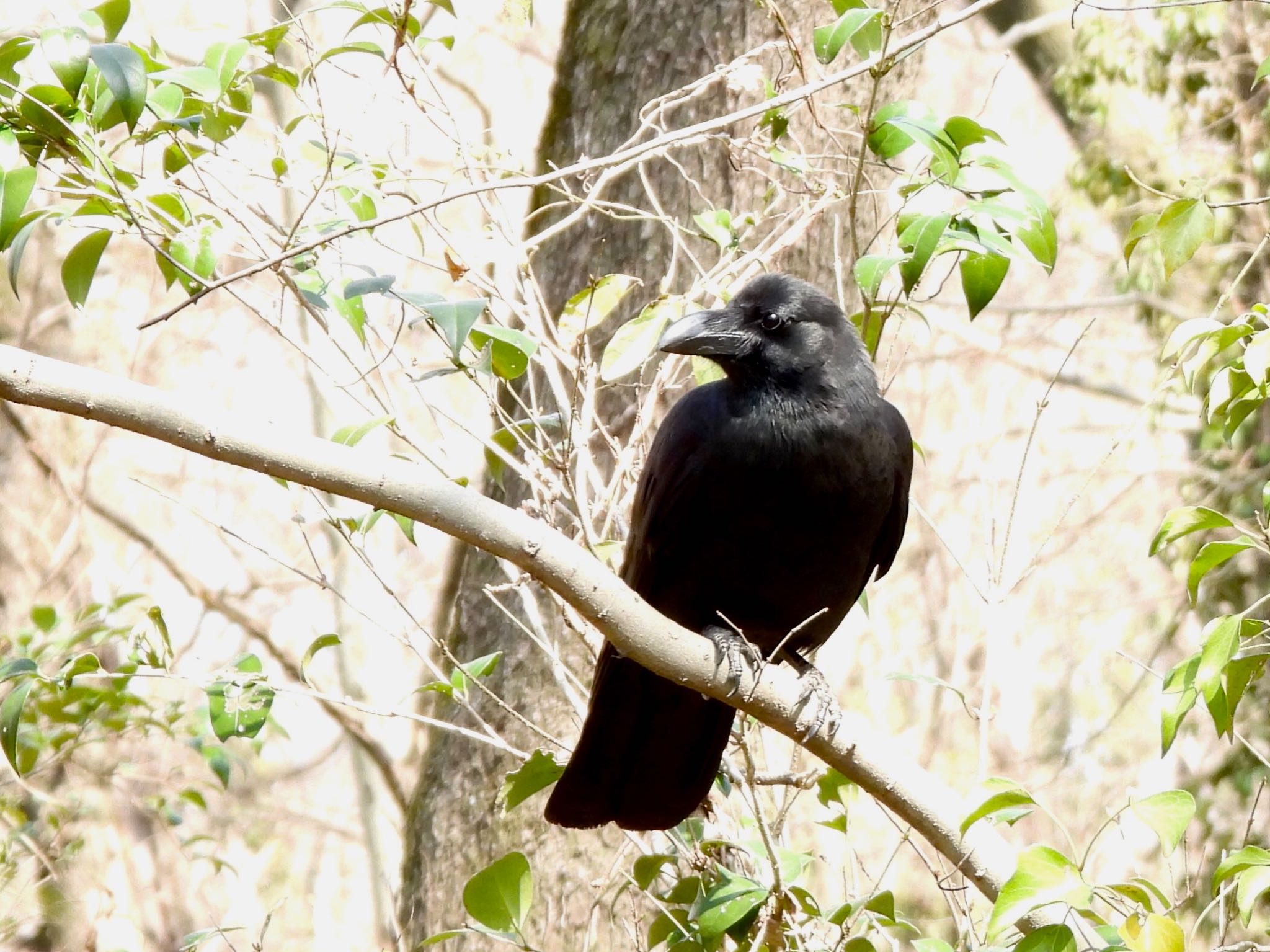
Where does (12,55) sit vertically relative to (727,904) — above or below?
above

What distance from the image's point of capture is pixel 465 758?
464cm

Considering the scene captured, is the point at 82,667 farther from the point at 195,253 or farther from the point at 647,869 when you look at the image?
the point at 647,869

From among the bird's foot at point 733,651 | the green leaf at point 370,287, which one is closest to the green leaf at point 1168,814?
the bird's foot at point 733,651

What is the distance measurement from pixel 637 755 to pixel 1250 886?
5.72 feet

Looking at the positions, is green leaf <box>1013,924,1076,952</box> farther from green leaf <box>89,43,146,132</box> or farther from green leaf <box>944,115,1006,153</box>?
green leaf <box>89,43,146,132</box>

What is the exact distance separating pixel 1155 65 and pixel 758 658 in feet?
18.1

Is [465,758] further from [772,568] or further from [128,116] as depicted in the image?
[128,116]

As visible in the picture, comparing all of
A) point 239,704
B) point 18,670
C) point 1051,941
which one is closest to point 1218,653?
point 1051,941

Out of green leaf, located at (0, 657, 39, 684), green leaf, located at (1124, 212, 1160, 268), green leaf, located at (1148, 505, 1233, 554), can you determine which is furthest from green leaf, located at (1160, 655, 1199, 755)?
green leaf, located at (0, 657, 39, 684)

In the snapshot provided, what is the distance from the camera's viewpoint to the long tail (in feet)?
11.4

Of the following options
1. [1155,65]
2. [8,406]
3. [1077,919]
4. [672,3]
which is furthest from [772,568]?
[8,406]

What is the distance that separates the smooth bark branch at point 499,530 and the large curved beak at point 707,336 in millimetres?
874

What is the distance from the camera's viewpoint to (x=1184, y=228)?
2.53 meters

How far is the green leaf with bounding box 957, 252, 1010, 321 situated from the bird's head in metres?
0.98
